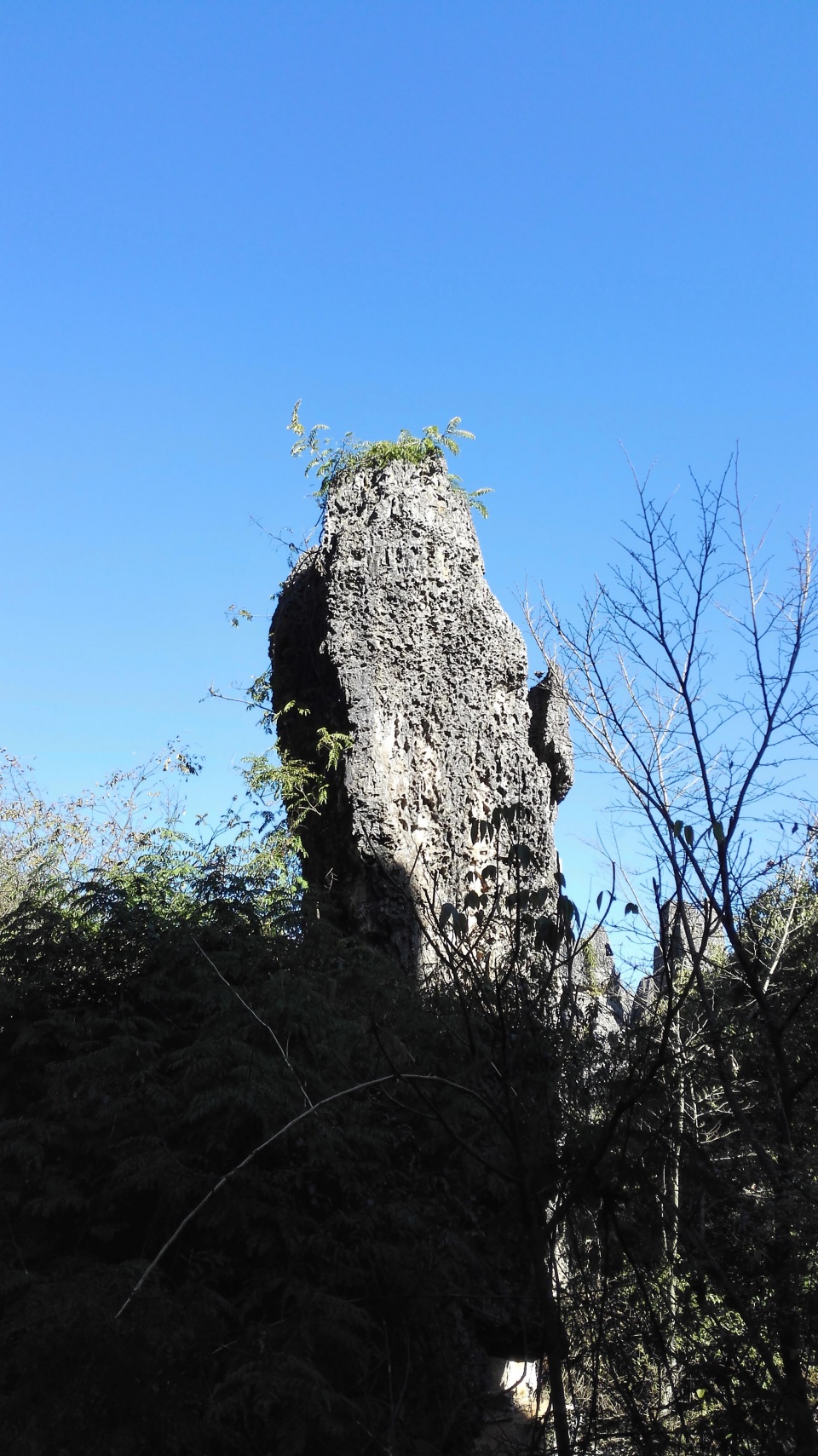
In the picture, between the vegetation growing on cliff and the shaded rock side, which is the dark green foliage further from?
the shaded rock side

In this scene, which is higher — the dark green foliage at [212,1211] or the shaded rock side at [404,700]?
the shaded rock side at [404,700]

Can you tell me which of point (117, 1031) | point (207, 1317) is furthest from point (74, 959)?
point (207, 1317)

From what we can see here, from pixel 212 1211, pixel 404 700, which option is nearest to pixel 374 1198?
pixel 212 1211

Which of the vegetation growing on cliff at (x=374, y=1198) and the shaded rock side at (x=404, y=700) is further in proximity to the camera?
the shaded rock side at (x=404, y=700)

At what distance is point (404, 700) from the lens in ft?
24.4

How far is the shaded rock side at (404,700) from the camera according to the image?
277 inches

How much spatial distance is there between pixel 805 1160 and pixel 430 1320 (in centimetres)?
135

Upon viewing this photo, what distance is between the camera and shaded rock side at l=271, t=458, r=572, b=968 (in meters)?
7.04

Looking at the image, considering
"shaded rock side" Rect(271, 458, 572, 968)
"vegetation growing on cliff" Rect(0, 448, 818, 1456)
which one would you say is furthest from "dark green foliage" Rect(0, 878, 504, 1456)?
"shaded rock side" Rect(271, 458, 572, 968)

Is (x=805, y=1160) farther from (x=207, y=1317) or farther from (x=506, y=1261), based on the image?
(x=207, y=1317)

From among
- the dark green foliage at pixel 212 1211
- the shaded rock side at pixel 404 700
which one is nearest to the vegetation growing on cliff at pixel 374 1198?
the dark green foliage at pixel 212 1211

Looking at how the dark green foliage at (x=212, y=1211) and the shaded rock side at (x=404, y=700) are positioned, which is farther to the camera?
the shaded rock side at (x=404, y=700)

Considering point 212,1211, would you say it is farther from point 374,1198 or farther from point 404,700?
point 404,700

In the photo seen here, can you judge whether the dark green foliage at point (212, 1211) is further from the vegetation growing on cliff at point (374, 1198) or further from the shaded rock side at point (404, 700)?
the shaded rock side at point (404, 700)
